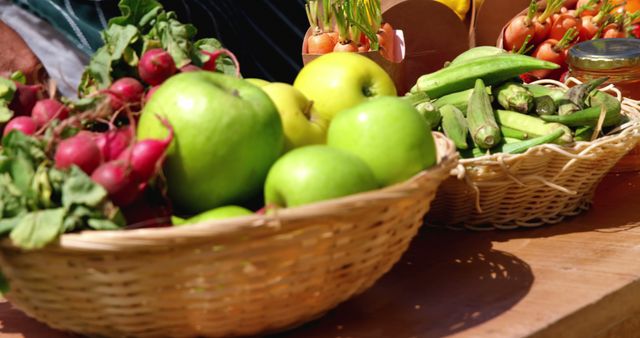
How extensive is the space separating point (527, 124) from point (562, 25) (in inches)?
27.3

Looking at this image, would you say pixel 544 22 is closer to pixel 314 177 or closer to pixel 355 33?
pixel 355 33

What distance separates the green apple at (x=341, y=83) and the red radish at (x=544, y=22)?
85 centimetres

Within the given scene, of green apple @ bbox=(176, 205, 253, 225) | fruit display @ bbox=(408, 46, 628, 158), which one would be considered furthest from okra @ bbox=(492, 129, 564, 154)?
green apple @ bbox=(176, 205, 253, 225)

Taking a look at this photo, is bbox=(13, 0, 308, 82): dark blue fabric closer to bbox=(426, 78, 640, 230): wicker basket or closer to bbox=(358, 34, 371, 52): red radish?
bbox=(358, 34, 371, 52): red radish

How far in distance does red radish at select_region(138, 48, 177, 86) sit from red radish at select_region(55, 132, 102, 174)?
131mm

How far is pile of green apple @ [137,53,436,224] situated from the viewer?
0.71 m

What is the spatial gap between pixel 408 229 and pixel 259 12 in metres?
1.21

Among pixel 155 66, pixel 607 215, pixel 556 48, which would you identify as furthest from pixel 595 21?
pixel 155 66

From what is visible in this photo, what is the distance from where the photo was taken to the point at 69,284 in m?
0.67

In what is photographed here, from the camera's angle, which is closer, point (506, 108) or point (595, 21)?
point (506, 108)

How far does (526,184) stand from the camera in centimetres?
102

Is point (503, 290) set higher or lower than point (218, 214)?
lower

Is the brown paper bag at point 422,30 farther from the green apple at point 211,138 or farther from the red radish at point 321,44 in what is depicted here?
the green apple at point 211,138

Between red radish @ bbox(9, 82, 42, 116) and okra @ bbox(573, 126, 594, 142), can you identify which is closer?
red radish @ bbox(9, 82, 42, 116)
